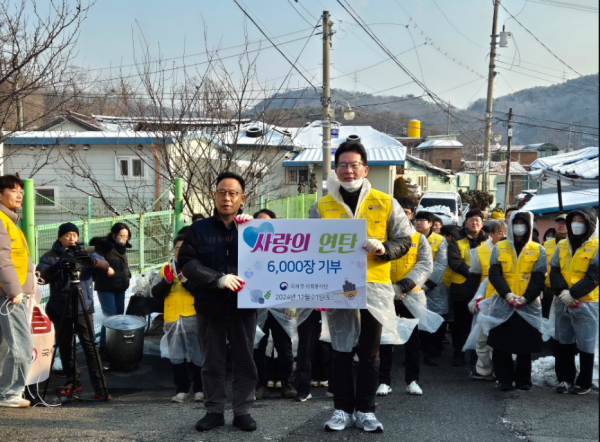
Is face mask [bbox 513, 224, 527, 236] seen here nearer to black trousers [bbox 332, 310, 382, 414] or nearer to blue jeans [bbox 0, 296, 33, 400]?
black trousers [bbox 332, 310, 382, 414]

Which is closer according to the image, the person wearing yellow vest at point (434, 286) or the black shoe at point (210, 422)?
the black shoe at point (210, 422)

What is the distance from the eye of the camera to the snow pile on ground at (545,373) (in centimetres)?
583

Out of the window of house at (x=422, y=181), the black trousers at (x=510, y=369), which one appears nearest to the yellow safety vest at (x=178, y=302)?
the black trousers at (x=510, y=369)

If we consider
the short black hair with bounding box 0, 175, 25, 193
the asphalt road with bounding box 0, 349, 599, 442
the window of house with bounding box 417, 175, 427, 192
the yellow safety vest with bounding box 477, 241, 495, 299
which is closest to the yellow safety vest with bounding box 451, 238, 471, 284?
the yellow safety vest with bounding box 477, 241, 495, 299

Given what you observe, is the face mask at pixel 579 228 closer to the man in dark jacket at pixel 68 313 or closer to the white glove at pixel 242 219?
the white glove at pixel 242 219

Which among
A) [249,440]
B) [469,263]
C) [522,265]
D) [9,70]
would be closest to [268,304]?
[249,440]

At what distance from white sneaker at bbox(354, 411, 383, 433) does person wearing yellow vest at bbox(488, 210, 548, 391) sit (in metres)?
2.11

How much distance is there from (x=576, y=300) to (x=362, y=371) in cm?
258

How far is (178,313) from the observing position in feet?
18.7

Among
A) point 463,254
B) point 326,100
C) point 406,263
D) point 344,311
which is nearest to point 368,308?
point 344,311

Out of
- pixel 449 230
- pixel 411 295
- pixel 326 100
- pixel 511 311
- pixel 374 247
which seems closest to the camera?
pixel 374 247

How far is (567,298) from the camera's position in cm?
552

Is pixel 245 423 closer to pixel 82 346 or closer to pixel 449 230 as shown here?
pixel 82 346

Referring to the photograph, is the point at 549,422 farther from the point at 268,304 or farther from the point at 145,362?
the point at 145,362
